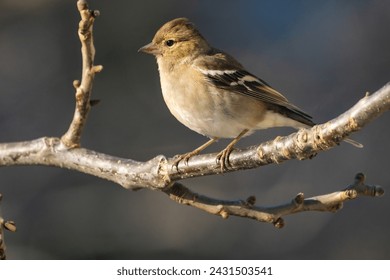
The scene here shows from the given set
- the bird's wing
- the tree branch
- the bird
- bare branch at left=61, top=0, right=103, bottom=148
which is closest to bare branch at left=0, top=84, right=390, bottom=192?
the tree branch

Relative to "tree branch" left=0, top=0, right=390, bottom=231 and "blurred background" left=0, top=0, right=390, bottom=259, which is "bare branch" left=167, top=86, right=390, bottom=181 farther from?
"blurred background" left=0, top=0, right=390, bottom=259

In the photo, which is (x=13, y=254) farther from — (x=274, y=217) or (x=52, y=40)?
(x=274, y=217)

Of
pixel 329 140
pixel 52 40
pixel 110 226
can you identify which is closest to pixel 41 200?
pixel 110 226

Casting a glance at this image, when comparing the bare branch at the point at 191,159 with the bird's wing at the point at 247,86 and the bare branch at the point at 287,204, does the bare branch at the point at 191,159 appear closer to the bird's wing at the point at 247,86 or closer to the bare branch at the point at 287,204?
the bare branch at the point at 287,204

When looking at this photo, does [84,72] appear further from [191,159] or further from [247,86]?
[247,86]

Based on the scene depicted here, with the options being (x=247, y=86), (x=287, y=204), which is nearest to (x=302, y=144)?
(x=287, y=204)
